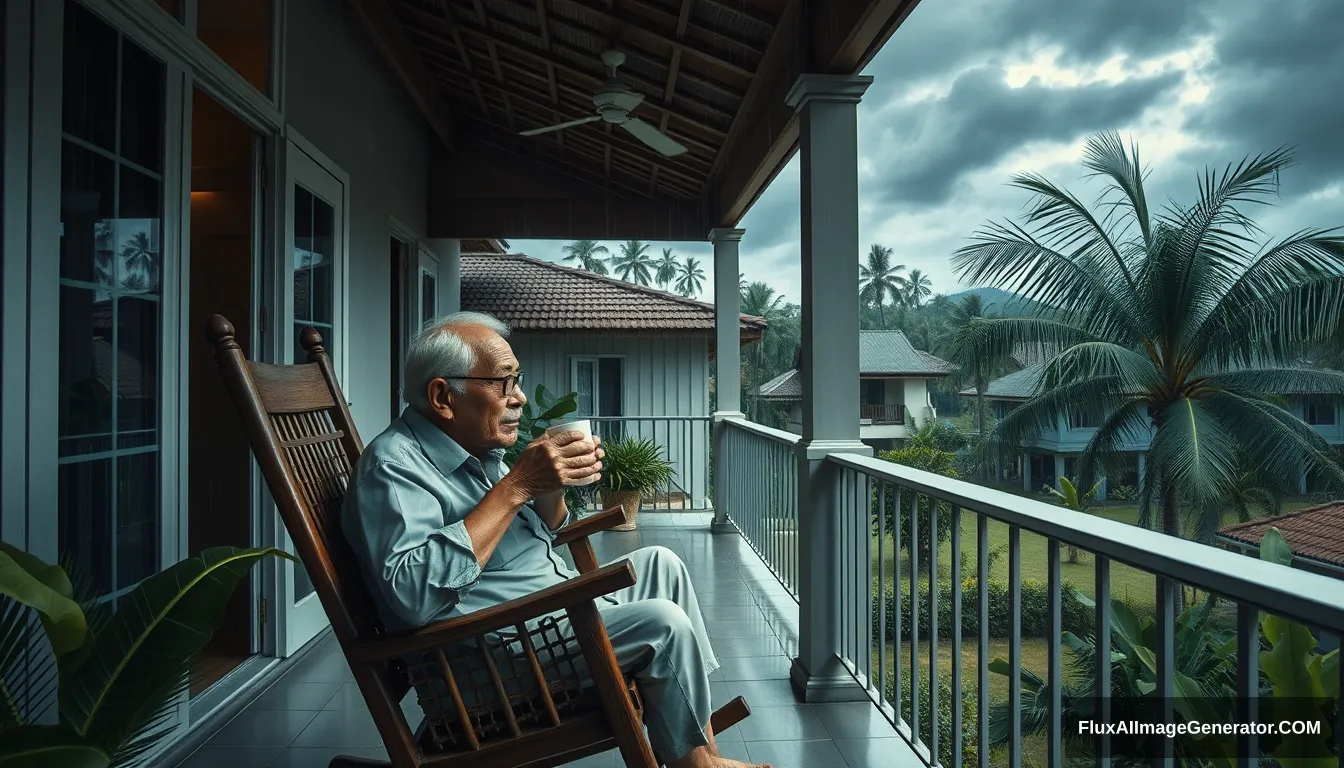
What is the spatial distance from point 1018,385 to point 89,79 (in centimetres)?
2376

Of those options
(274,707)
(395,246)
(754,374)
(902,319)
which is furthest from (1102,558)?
(902,319)

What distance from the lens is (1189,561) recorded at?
43.7 inches

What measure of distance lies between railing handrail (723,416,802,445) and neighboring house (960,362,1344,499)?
12072 millimetres

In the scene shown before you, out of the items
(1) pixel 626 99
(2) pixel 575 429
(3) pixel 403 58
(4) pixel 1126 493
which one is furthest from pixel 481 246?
(4) pixel 1126 493

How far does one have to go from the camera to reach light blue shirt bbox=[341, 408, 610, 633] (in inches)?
58.4

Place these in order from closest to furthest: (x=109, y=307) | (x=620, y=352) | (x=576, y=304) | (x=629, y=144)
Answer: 1. (x=109, y=307)
2. (x=629, y=144)
3. (x=576, y=304)
4. (x=620, y=352)

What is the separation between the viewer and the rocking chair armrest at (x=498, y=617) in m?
1.45

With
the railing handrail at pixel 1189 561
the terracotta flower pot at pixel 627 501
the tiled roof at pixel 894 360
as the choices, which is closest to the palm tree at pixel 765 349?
the tiled roof at pixel 894 360

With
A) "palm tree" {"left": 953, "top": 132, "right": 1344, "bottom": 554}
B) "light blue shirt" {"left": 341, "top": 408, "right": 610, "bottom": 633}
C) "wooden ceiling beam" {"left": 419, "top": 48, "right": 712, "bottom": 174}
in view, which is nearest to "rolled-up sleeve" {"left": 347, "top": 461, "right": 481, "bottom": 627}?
"light blue shirt" {"left": 341, "top": 408, "right": 610, "bottom": 633}

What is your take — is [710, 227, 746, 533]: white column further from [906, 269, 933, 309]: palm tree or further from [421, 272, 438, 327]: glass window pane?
[906, 269, 933, 309]: palm tree

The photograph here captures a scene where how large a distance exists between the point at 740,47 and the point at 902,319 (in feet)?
172

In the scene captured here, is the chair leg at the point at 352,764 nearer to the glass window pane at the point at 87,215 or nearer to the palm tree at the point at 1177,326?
the glass window pane at the point at 87,215

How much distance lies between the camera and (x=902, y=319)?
2140 inches

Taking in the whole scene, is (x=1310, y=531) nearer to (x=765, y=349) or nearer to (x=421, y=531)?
(x=421, y=531)
